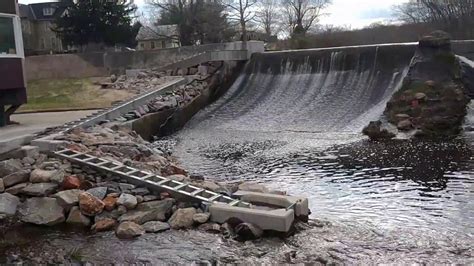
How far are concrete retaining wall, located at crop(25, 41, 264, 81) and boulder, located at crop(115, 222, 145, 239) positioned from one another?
17758mm

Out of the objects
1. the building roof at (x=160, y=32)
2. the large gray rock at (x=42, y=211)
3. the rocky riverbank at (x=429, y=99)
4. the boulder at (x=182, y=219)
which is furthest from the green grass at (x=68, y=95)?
the building roof at (x=160, y=32)

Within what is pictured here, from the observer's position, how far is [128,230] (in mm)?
7551

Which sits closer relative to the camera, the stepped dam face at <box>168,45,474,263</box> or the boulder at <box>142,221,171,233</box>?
the stepped dam face at <box>168,45,474,263</box>

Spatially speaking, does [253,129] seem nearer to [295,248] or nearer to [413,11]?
[295,248]

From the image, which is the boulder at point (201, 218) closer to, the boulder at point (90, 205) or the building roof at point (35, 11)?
the boulder at point (90, 205)

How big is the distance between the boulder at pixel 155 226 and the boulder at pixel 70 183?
1879mm

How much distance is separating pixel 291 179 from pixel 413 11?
46.6 metres

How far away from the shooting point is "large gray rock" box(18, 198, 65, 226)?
8.27 meters

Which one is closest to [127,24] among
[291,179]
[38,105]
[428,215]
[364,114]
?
[38,105]

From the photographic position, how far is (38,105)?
2114 centimetres

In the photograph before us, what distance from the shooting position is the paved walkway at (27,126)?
10367 mm

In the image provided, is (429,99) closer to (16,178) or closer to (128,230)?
(128,230)

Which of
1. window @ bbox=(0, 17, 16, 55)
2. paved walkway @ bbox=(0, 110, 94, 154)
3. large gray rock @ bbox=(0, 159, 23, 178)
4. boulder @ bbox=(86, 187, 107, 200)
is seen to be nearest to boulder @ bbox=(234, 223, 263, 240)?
boulder @ bbox=(86, 187, 107, 200)

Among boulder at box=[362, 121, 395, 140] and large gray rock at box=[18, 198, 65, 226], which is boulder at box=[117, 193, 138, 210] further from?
boulder at box=[362, 121, 395, 140]
